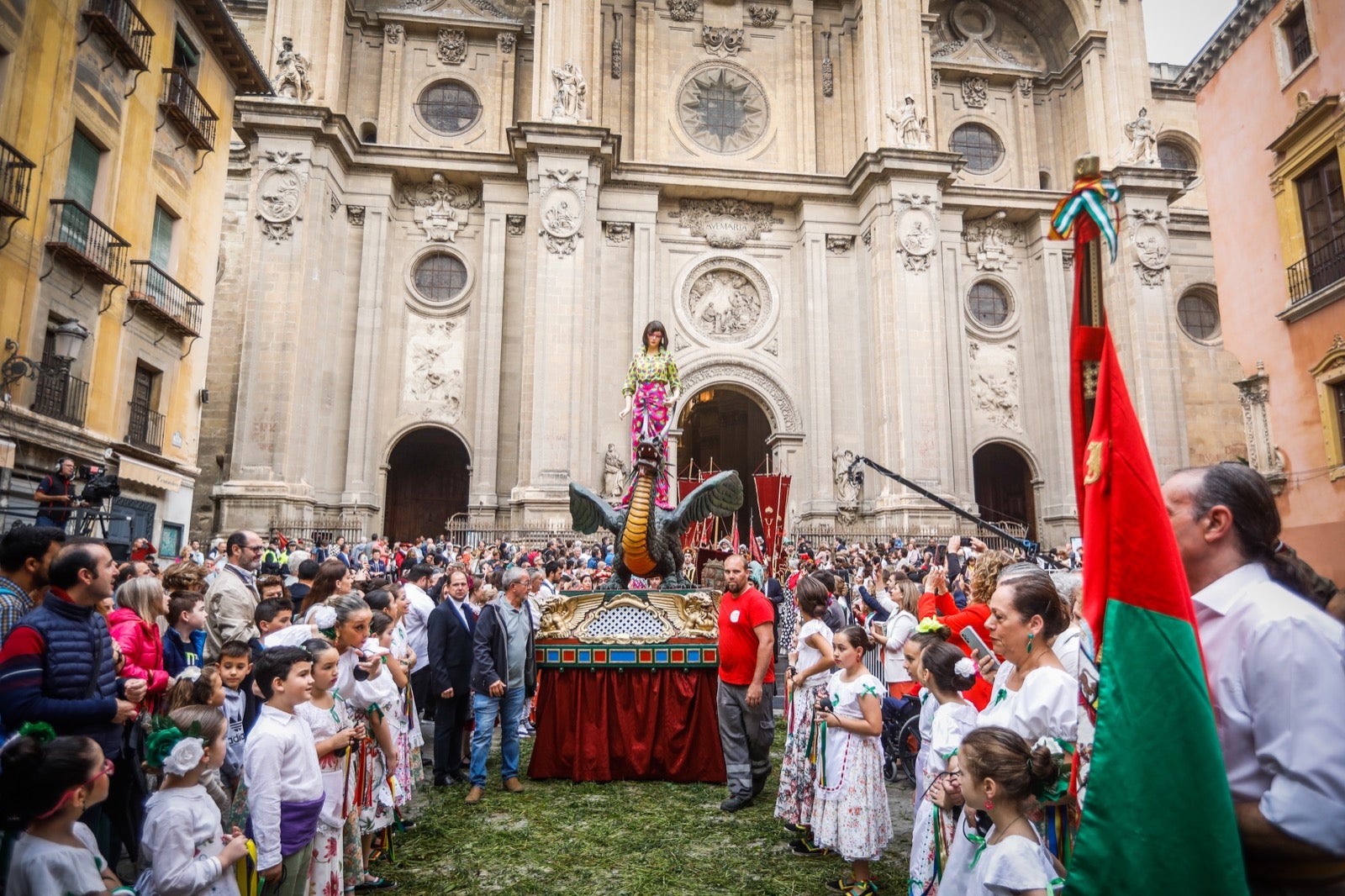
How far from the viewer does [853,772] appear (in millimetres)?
5109

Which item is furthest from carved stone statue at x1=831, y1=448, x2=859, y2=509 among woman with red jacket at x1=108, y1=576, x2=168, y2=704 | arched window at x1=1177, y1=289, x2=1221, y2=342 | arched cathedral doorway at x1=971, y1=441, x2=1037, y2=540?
woman with red jacket at x1=108, y1=576, x2=168, y2=704

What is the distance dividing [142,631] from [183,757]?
220 centimetres

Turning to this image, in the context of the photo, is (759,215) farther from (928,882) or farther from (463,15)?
(928,882)

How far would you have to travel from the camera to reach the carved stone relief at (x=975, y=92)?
28422 mm

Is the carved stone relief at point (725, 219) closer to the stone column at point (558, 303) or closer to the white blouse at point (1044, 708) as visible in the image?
the stone column at point (558, 303)

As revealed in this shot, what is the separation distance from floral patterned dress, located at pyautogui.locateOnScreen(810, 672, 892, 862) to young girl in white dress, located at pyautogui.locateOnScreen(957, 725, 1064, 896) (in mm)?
2111

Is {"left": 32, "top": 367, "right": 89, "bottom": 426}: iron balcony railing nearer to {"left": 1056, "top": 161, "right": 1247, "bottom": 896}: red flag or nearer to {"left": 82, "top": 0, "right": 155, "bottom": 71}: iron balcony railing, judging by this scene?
{"left": 82, "top": 0, "right": 155, "bottom": 71}: iron balcony railing

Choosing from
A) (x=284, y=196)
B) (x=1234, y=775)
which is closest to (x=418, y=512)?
(x=284, y=196)

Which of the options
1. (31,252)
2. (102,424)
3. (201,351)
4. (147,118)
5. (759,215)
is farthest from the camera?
(759,215)

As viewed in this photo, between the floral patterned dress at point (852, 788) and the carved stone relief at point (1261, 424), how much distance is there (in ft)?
48.5

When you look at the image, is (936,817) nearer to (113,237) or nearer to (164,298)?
(113,237)

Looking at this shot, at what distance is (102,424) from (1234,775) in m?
16.2

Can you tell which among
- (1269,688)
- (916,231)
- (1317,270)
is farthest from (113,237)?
(1317,270)

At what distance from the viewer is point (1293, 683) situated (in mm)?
1884
